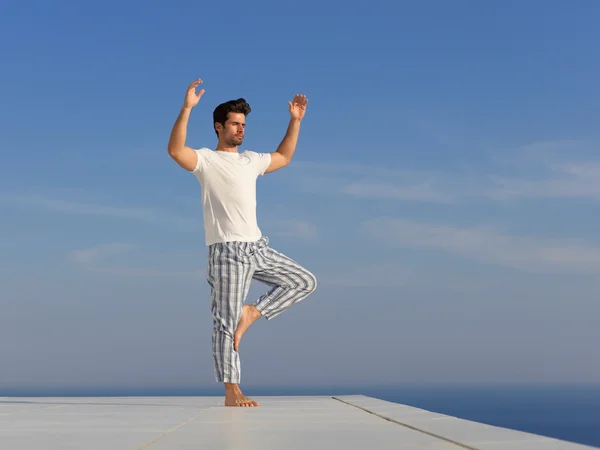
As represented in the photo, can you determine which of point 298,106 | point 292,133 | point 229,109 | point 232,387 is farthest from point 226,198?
point 232,387

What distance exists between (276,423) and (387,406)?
1665 millimetres

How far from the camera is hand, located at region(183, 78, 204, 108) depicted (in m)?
5.75

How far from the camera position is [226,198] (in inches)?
243

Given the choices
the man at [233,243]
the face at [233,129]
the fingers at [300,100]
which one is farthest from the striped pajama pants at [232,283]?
the fingers at [300,100]

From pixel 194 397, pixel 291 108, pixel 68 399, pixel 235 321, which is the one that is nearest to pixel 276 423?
pixel 235 321

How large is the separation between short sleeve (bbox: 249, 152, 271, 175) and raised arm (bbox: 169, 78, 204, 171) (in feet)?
1.79

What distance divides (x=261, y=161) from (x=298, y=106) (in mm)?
620

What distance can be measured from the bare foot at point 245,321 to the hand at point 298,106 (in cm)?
168

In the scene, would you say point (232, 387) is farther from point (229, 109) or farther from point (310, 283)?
point (229, 109)

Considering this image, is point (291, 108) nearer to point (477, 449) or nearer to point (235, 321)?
point (235, 321)

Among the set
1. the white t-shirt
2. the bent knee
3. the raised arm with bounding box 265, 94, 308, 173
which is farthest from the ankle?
the raised arm with bounding box 265, 94, 308, 173

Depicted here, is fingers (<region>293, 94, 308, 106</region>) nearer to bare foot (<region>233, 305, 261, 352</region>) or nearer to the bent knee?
the bent knee

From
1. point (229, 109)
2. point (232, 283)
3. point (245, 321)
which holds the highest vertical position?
point (229, 109)

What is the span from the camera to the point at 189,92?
5762mm
